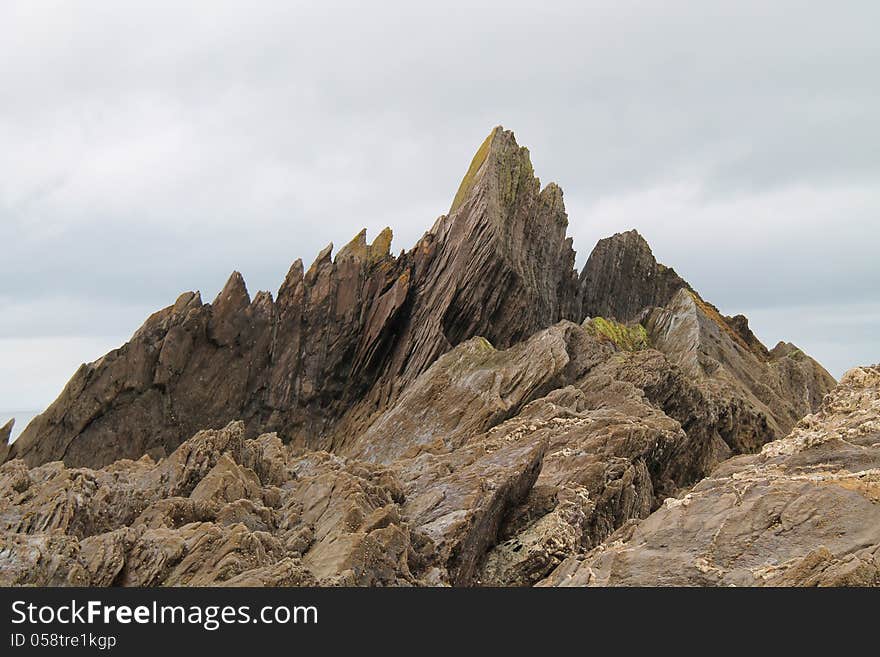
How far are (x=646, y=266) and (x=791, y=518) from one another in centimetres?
5964

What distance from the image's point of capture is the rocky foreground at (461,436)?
22.5 metres

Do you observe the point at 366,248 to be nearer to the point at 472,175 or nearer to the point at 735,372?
the point at 472,175

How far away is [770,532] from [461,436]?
21713 millimetres

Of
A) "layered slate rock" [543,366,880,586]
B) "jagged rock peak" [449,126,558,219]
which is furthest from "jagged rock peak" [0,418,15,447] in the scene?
"layered slate rock" [543,366,880,586]

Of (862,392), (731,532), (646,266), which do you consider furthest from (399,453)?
(646,266)

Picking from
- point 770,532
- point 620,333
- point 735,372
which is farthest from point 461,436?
point 735,372

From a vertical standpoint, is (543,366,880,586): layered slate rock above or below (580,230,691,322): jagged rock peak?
below

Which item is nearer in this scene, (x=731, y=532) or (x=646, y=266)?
(x=731, y=532)

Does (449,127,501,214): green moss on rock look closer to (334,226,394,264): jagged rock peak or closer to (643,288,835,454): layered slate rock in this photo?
(334,226,394,264): jagged rock peak

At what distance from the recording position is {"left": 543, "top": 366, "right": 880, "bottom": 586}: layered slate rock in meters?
20.1

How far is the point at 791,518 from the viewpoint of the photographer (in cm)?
2200

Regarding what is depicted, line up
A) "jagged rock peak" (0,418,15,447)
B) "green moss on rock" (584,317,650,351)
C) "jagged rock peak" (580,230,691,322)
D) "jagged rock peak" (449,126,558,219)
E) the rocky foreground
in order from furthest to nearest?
"jagged rock peak" (580,230,691,322), "jagged rock peak" (449,126,558,219), "green moss on rock" (584,317,650,351), "jagged rock peak" (0,418,15,447), the rocky foreground

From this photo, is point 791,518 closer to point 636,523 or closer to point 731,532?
point 731,532

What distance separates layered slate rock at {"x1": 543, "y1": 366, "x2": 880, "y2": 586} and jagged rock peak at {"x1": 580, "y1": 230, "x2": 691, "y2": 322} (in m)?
48.8
